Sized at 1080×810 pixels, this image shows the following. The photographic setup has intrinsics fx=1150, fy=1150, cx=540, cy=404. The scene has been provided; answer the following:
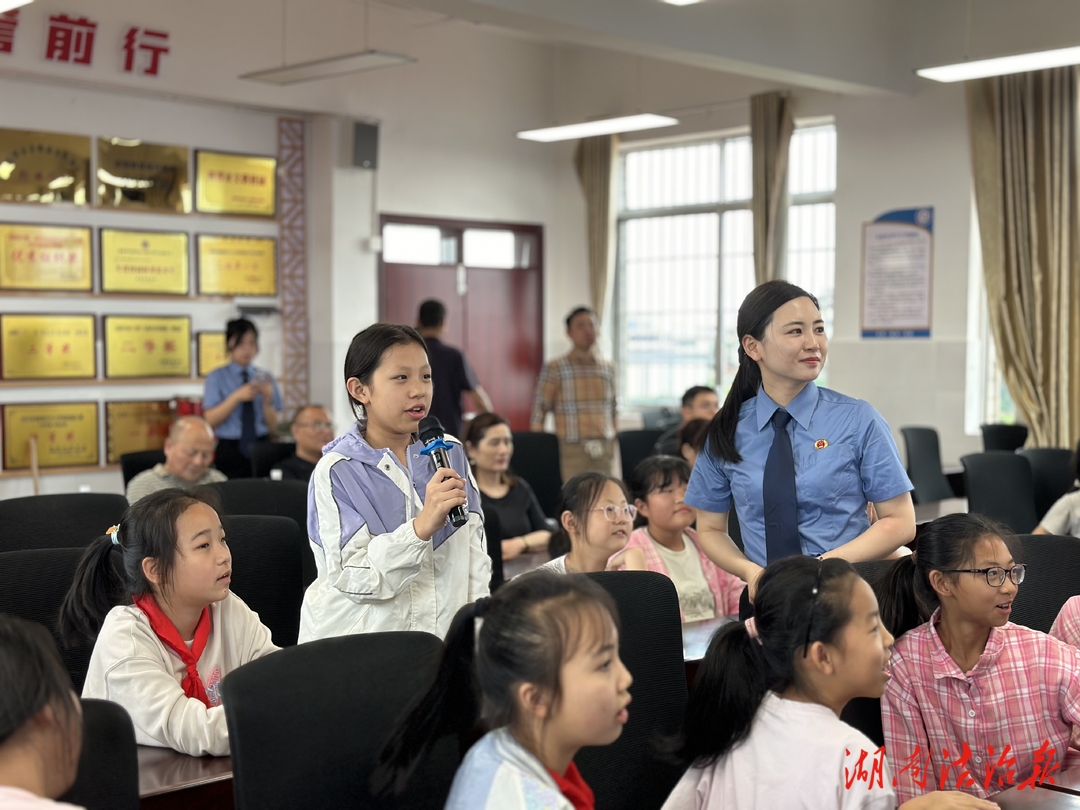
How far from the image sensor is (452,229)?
29.6 feet

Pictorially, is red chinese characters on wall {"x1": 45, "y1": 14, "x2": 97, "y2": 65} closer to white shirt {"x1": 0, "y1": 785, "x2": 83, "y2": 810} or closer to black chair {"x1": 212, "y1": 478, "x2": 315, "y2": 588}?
black chair {"x1": 212, "y1": 478, "x2": 315, "y2": 588}

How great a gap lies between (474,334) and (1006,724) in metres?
7.13

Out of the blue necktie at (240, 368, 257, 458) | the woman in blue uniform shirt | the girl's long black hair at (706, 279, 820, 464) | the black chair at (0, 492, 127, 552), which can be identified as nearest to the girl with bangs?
the woman in blue uniform shirt

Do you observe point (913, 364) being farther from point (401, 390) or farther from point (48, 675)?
point (48, 675)

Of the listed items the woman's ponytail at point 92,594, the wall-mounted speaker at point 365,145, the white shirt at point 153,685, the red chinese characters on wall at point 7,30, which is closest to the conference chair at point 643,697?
the white shirt at point 153,685

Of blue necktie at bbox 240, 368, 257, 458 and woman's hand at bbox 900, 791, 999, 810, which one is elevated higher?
blue necktie at bbox 240, 368, 257, 458

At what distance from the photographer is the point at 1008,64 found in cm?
592

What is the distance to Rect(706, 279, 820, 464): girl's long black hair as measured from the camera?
2.64m

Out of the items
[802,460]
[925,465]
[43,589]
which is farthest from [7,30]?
[925,465]

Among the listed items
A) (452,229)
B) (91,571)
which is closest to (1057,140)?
(452,229)

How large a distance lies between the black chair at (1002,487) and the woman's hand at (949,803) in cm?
354

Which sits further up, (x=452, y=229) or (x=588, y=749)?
(x=452, y=229)

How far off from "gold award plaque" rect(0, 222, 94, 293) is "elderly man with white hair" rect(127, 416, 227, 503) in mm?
2556

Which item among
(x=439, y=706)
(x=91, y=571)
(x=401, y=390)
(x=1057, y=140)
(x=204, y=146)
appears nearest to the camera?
(x=439, y=706)
